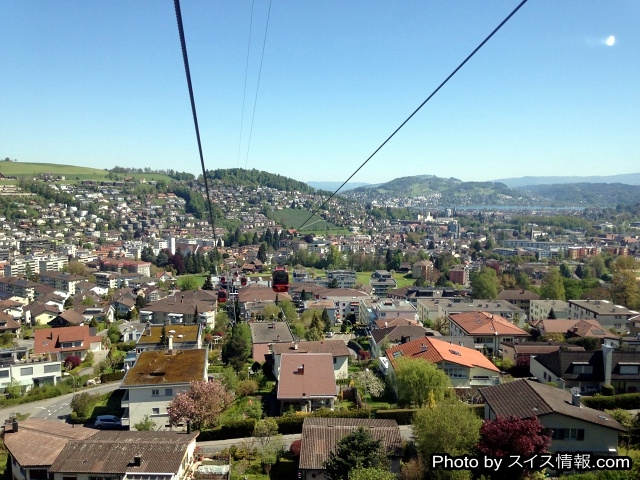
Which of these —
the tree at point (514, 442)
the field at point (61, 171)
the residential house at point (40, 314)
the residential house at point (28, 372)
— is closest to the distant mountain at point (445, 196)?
the field at point (61, 171)

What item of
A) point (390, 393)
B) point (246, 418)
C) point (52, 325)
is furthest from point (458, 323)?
point (52, 325)

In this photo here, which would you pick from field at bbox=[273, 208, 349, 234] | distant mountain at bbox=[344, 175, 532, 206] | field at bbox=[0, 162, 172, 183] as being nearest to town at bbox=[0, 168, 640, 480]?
field at bbox=[273, 208, 349, 234]

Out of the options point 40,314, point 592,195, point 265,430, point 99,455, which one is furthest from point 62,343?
point 592,195

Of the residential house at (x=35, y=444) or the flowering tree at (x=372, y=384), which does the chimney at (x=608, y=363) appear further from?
the residential house at (x=35, y=444)

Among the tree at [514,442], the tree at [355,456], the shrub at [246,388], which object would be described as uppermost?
the tree at [514,442]

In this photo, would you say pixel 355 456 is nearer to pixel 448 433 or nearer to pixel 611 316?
pixel 448 433

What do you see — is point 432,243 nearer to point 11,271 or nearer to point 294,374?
point 11,271

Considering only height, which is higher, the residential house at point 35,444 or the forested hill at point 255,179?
the forested hill at point 255,179
